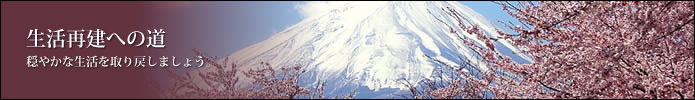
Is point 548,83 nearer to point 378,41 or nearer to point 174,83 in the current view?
point 174,83

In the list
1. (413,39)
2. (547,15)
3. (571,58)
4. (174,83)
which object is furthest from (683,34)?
(413,39)

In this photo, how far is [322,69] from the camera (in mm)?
126438

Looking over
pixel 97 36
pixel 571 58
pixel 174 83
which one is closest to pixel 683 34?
pixel 571 58

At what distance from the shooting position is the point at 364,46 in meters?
140

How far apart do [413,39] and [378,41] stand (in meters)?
9.99

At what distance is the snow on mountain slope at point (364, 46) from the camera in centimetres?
12300

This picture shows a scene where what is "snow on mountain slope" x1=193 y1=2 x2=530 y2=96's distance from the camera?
123 meters

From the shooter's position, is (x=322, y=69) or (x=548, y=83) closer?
(x=548, y=83)

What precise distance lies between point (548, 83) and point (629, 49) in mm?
516

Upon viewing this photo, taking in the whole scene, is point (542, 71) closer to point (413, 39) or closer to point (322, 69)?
point (322, 69)

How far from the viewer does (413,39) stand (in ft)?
454

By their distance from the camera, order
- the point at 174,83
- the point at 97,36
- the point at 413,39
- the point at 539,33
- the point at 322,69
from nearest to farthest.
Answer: the point at 539,33
the point at 174,83
the point at 97,36
the point at 322,69
the point at 413,39

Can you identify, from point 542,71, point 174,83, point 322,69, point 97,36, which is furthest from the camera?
point 322,69

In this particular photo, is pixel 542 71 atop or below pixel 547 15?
below
